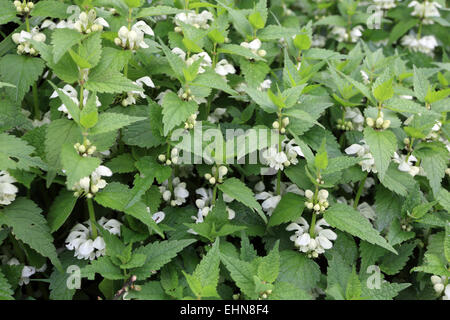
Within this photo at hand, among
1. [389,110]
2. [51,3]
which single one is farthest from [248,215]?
[51,3]

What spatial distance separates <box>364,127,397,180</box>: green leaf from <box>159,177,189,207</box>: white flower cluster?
0.77 meters

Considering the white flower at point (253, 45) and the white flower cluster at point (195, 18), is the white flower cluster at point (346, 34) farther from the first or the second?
the white flower cluster at point (195, 18)

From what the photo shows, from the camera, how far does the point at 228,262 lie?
161cm

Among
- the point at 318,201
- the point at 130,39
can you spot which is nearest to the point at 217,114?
the point at 130,39

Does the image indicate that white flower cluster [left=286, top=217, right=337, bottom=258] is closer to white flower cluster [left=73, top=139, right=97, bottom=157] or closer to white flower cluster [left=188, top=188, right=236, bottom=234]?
white flower cluster [left=188, top=188, right=236, bottom=234]

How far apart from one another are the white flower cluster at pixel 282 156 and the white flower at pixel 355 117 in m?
0.44

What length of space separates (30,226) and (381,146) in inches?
53.6

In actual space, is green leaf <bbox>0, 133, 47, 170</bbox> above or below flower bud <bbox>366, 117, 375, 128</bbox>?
above

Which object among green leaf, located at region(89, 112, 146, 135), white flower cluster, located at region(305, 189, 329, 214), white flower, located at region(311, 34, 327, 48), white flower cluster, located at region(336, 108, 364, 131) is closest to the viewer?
green leaf, located at region(89, 112, 146, 135)

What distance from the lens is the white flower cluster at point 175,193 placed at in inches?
75.9

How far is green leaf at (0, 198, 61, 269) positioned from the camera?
1646 millimetres

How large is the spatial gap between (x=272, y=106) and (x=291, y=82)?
0.60 feet

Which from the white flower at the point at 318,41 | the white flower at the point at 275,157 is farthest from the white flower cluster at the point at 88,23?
the white flower at the point at 318,41

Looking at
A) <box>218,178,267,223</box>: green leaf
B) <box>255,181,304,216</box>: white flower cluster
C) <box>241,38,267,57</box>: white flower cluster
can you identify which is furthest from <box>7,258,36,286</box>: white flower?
<box>241,38,267,57</box>: white flower cluster
